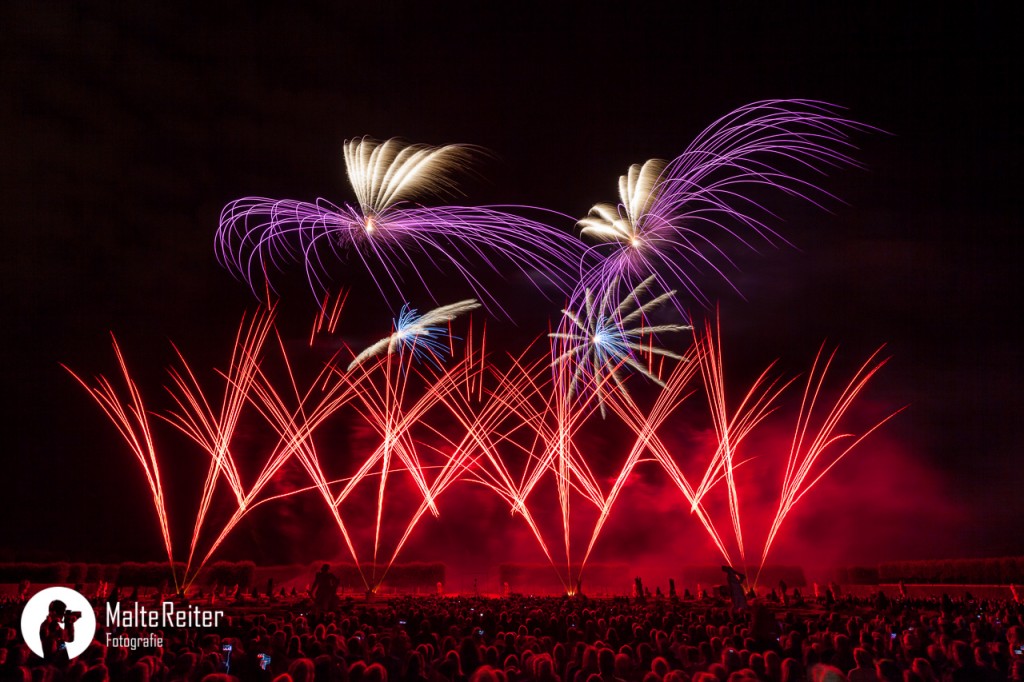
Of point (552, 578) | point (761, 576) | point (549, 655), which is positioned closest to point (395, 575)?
point (552, 578)

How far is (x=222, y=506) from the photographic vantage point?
153ft

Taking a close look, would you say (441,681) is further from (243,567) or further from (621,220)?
(243,567)

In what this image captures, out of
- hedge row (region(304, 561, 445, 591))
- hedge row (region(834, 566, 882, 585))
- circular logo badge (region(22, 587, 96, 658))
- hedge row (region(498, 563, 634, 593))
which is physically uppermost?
circular logo badge (region(22, 587, 96, 658))

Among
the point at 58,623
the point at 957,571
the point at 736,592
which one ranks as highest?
the point at 58,623

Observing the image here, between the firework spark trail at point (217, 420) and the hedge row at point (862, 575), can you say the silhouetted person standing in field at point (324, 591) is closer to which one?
the firework spark trail at point (217, 420)

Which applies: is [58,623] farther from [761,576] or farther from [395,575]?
[761,576]

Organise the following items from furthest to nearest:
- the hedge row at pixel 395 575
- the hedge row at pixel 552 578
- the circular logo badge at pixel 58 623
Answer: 1. the hedge row at pixel 552 578
2. the hedge row at pixel 395 575
3. the circular logo badge at pixel 58 623

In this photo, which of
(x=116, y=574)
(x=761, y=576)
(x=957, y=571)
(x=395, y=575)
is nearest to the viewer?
(x=116, y=574)

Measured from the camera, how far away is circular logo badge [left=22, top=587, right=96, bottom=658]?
10289mm

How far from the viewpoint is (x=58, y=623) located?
464 inches

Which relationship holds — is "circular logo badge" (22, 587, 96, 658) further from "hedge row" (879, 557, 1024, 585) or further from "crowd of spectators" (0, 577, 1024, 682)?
"hedge row" (879, 557, 1024, 585)

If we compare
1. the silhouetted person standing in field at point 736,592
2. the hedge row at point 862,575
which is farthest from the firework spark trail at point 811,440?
the silhouetted person standing in field at point 736,592

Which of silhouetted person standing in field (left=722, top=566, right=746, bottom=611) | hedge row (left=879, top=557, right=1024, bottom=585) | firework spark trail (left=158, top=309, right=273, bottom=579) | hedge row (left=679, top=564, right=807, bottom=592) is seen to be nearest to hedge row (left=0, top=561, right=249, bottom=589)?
firework spark trail (left=158, top=309, right=273, bottom=579)

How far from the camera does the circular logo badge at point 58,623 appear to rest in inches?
405
